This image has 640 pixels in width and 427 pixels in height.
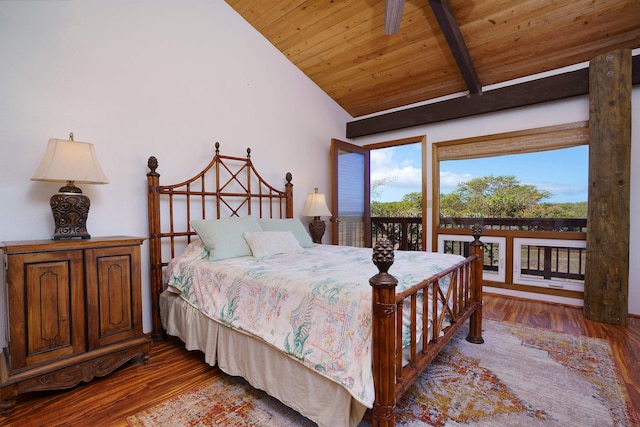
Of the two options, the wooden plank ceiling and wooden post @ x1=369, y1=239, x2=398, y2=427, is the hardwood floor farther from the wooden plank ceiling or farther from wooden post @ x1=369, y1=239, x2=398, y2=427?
the wooden plank ceiling

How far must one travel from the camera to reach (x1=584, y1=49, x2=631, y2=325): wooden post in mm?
2822

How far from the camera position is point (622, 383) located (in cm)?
183

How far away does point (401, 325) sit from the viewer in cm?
136

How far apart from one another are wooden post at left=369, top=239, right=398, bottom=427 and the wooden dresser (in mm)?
1732

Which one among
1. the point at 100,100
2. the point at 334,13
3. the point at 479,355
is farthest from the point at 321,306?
the point at 334,13

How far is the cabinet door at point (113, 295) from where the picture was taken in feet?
6.18

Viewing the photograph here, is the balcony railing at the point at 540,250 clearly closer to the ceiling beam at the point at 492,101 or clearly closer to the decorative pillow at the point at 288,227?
the decorative pillow at the point at 288,227

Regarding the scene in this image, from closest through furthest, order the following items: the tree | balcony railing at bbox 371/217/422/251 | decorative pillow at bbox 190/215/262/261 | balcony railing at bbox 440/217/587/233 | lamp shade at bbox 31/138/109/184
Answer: lamp shade at bbox 31/138/109/184 < decorative pillow at bbox 190/215/262/261 < balcony railing at bbox 440/217/587/233 < the tree < balcony railing at bbox 371/217/422/251

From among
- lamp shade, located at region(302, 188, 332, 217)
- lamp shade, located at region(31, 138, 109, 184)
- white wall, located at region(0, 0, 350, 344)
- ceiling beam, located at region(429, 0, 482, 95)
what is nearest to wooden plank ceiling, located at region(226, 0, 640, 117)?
ceiling beam, located at region(429, 0, 482, 95)

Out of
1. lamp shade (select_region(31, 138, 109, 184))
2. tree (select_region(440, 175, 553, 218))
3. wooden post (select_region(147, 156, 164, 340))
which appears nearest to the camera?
lamp shade (select_region(31, 138, 109, 184))

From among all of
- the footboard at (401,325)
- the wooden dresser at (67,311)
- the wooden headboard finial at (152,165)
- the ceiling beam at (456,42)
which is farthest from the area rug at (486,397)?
the ceiling beam at (456,42)

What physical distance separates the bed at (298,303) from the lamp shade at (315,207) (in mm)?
552

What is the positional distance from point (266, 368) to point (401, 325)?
32.3 inches

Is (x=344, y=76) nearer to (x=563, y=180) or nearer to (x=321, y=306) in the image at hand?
(x=563, y=180)
